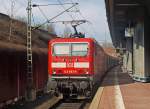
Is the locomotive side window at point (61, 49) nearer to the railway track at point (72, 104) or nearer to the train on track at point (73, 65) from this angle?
the train on track at point (73, 65)

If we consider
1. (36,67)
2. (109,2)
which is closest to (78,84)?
(36,67)

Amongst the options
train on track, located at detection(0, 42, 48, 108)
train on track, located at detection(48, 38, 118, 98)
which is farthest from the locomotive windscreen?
train on track, located at detection(0, 42, 48, 108)

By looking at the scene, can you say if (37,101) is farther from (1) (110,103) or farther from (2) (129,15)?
(2) (129,15)

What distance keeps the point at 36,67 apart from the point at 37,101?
172cm

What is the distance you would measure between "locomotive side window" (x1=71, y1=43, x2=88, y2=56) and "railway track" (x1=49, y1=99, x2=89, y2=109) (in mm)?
2340

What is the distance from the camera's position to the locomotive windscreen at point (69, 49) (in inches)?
904

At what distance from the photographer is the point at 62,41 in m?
23.0

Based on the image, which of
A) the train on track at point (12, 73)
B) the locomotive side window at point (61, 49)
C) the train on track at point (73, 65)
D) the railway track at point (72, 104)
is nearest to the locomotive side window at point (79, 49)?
the train on track at point (73, 65)

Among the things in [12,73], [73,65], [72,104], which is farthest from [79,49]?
[12,73]

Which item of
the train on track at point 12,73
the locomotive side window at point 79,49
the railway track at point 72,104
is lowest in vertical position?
the railway track at point 72,104

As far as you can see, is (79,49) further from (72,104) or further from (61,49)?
(72,104)

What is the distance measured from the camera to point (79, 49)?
23000 millimetres

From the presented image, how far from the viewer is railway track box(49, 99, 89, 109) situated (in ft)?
70.6

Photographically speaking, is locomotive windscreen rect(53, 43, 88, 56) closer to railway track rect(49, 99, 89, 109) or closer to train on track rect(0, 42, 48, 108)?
train on track rect(0, 42, 48, 108)
